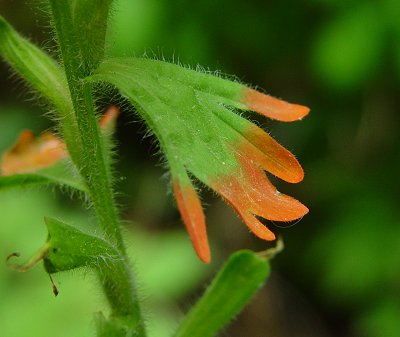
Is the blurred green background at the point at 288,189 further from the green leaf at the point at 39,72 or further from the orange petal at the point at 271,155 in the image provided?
the orange petal at the point at 271,155

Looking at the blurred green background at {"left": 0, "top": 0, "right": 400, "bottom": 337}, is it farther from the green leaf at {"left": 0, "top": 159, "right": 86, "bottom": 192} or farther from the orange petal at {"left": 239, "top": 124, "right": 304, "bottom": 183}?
the orange petal at {"left": 239, "top": 124, "right": 304, "bottom": 183}

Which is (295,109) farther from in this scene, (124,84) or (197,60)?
(197,60)

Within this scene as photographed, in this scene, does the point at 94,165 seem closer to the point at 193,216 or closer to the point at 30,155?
the point at 193,216

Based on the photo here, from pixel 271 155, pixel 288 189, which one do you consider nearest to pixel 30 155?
pixel 271 155

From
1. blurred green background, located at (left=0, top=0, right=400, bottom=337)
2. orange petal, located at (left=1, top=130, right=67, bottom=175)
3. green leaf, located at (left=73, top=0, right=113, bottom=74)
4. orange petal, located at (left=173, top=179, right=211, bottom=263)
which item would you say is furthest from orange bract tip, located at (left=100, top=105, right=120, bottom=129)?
blurred green background, located at (left=0, top=0, right=400, bottom=337)

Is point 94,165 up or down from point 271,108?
down

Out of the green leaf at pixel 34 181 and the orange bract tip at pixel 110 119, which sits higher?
the green leaf at pixel 34 181

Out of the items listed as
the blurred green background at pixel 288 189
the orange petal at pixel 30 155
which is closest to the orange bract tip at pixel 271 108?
the orange petal at pixel 30 155
